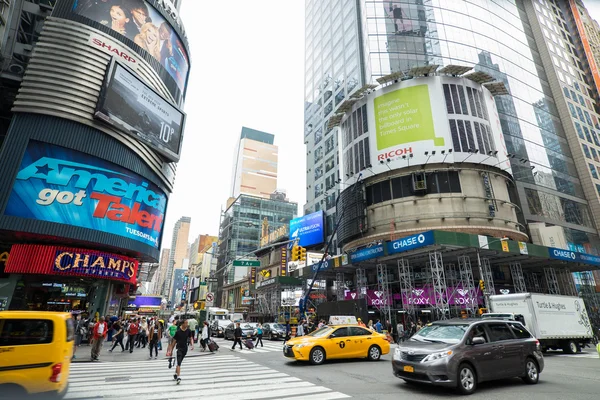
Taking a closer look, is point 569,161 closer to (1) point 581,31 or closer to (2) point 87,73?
(1) point 581,31

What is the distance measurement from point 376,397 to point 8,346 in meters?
7.66

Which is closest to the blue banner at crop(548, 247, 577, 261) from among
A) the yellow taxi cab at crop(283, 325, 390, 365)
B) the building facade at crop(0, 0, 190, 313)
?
the yellow taxi cab at crop(283, 325, 390, 365)

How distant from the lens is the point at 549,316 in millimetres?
17531

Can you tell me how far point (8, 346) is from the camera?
622 centimetres

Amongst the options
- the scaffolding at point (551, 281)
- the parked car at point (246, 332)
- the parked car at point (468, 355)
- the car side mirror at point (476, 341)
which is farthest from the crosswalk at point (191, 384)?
the scaffolding at point (551, 281)

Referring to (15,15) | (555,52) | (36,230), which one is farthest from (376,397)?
(555,52)

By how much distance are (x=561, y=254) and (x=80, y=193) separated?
4124 centimetres

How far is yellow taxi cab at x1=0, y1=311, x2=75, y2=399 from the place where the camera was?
6.09 metres

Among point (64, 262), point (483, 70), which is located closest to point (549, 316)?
point (64, 262)

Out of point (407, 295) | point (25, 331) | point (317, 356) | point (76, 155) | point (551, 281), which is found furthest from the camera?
point (551, 281)

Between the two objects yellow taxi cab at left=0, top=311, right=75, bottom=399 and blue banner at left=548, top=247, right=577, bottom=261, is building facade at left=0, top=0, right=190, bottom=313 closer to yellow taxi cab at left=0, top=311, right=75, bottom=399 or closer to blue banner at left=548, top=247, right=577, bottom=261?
yellow taxi cab at left=0, top=311, right=75, bottom=399

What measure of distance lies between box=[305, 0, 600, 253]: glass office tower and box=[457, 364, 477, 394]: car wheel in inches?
1554

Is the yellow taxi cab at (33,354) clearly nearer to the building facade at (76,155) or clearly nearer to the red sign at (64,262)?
the building facade at (76,155)

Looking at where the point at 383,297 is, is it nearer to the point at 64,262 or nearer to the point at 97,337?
the point at 97,337
